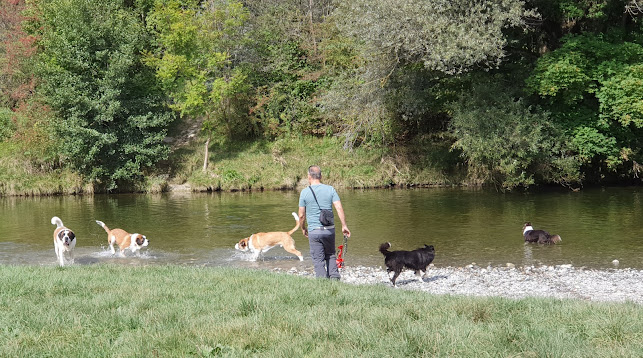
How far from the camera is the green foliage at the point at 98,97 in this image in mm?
32062

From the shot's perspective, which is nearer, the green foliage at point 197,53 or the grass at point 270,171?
the grass at point 270,171

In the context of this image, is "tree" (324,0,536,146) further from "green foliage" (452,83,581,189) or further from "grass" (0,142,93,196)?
"grass" (0,142,93,196)

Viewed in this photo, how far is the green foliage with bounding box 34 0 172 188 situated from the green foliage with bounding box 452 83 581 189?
17.4 metres

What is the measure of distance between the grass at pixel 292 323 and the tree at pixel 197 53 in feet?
88.1

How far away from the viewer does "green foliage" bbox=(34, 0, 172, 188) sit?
3206cm

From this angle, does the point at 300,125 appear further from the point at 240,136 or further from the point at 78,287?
the point at 78,287

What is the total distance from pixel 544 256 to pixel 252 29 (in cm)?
2907

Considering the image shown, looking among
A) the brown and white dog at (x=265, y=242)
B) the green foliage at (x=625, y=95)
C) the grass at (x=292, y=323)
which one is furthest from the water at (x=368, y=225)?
the grass at (x=292, y=323)

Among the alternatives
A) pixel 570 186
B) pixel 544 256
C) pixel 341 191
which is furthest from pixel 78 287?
pixel 570 186

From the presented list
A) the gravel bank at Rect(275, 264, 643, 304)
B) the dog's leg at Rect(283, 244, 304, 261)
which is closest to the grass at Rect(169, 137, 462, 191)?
the dog's leg at Rect(283, 244, 304, 261)

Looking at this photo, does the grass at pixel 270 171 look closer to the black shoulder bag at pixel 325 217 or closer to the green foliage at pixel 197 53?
the green foliage at pixel 197 53

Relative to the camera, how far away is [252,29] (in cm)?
3944

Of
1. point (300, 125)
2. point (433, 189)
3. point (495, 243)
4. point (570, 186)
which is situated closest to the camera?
point (495, 243)

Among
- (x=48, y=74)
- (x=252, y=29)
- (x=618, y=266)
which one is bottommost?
(x=618, y=266)
